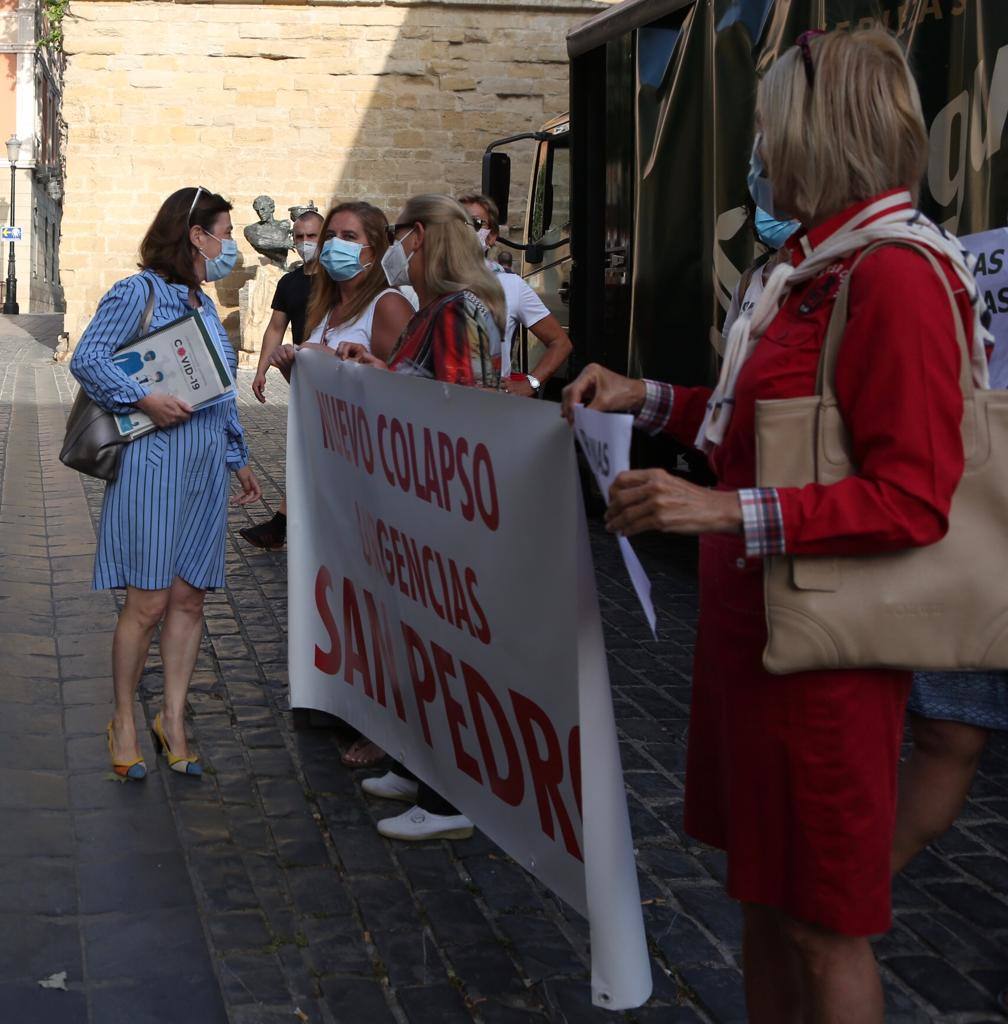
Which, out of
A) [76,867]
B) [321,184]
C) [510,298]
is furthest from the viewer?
[321,184]

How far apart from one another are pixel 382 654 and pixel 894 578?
201 cm

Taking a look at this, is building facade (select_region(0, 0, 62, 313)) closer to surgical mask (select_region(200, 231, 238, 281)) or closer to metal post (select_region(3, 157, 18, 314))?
metal post (select_region(3, 157, 18, 314))

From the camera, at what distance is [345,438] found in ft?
13.0

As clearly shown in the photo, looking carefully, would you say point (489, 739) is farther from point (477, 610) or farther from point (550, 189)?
point (550, 189)

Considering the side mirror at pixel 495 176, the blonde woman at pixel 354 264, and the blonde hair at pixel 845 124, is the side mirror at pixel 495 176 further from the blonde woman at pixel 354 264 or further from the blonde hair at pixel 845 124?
the blonde hair at pixel 845 124

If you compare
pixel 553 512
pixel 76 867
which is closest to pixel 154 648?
pixel 76 867

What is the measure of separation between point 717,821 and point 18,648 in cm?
449

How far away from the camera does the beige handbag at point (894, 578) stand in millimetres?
2037

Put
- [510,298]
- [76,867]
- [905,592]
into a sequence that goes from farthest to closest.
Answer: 1. [510,298]
2. [76,867]
3. [905,592]

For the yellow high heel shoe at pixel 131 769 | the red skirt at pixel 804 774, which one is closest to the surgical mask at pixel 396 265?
the yellow high heel shoe at pixel 131 769

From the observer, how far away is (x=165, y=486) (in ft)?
14.8

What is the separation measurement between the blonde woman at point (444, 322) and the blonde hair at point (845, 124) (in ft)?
6.02

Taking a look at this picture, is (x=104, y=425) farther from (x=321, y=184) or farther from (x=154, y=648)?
(x=321, y=184)

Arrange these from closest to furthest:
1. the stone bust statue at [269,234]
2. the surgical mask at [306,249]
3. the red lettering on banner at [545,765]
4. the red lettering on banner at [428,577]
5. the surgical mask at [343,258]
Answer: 1. the red lettering on banner at [545,765]
2. the red lettering on banner at [428,577]
3. the surgical mask at [343,258]
4. the surgical mask at [306,249]
5. the stone bust statue at [269,234]
